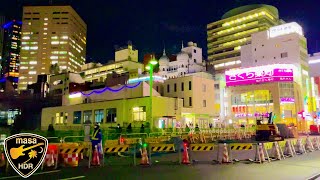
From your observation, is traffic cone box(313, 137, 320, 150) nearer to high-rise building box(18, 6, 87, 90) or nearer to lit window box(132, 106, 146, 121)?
lit window box(132, 106, 146, 121)

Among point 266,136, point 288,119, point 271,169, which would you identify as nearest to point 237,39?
point 288,119

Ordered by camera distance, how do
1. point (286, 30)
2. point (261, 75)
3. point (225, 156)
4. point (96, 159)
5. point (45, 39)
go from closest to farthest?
point (96, 159) → point (225, 156) → point (261, 75) → point (286, 30) → point (45, 39)

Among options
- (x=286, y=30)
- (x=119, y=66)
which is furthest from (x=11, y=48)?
(x=286, y=30)

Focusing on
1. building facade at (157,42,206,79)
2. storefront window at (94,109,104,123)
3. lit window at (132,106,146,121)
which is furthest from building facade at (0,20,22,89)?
lit window at (132,106,146,121)

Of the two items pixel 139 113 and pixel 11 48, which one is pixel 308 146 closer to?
pixel 139 113

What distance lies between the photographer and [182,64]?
92.1m

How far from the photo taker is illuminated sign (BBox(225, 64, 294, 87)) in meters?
64.1

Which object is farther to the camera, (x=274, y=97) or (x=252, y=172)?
(x=274, y=97)

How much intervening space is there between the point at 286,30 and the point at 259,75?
23.2 m

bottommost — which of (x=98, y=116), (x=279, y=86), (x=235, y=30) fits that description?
(x=98, y=116)

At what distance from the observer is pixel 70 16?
497ft

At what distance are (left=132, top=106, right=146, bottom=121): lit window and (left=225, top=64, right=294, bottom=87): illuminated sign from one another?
113ft

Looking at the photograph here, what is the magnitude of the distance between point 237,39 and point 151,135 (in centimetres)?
10248

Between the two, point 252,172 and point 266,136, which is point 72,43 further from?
point 252,172
